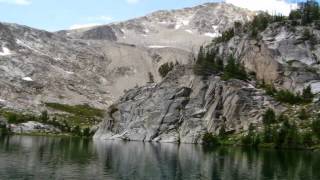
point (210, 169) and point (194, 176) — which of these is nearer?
point (194, 176)

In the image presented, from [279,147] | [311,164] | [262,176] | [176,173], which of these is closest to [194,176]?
[176,173]

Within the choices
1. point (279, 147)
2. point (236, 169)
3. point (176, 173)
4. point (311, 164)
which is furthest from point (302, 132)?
point (176, 173)

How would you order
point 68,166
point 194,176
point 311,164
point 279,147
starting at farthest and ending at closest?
point 279,147, point 311,164, point 68,166, point 194,176

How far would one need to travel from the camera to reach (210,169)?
102 m

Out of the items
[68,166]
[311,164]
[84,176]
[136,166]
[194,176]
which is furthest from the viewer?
[311,164]

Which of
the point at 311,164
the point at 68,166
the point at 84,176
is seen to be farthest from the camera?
the point at 311,164

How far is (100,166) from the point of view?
3974 inches

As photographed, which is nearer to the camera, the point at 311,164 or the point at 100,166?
the point at 100,166

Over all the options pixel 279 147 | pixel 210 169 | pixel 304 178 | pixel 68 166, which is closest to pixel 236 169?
pixel 210 169

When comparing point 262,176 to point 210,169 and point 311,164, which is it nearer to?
point 210,169

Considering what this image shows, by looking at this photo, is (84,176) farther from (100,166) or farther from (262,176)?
(262,176)

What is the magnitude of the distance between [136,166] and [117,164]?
5202 millimetres

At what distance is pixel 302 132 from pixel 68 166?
12129cm

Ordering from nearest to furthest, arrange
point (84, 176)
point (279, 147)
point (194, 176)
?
point (84, 176) → point (194, 176) → point (279, 147)
